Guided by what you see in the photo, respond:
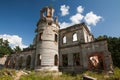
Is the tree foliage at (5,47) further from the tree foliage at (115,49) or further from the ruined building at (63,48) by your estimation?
the tree foliage at (115,49)

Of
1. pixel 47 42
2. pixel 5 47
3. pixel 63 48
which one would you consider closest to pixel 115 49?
pixel 63 48

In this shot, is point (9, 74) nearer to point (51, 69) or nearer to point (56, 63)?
point (51, 69)

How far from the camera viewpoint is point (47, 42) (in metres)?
18.7

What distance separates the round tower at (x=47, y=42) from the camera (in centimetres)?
1778

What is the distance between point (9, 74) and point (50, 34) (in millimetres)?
9440

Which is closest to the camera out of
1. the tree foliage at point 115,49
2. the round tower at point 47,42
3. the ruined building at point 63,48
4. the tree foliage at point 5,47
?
the ruined building at point 63,48

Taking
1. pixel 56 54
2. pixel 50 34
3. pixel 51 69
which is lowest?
pixel 51 69

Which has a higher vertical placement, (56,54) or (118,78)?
(56,54)

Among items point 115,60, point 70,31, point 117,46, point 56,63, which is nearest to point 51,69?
point 56,63

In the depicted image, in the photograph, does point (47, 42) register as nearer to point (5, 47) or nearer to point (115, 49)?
point (115, 49)

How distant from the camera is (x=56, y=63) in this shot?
19.4 metres

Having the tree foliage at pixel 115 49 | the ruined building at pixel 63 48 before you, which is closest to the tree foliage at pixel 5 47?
the ruined building at pixel 63 48

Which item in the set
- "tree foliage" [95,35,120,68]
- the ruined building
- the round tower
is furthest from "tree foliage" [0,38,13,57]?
"tree foliage" [95,35,120,68]

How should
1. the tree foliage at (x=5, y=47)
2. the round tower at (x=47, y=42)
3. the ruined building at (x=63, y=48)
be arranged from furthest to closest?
the tree foliage at (x=5, y=47) < the round tower at (x=47, y=42) < the ruined building at (x=63, y=48)
